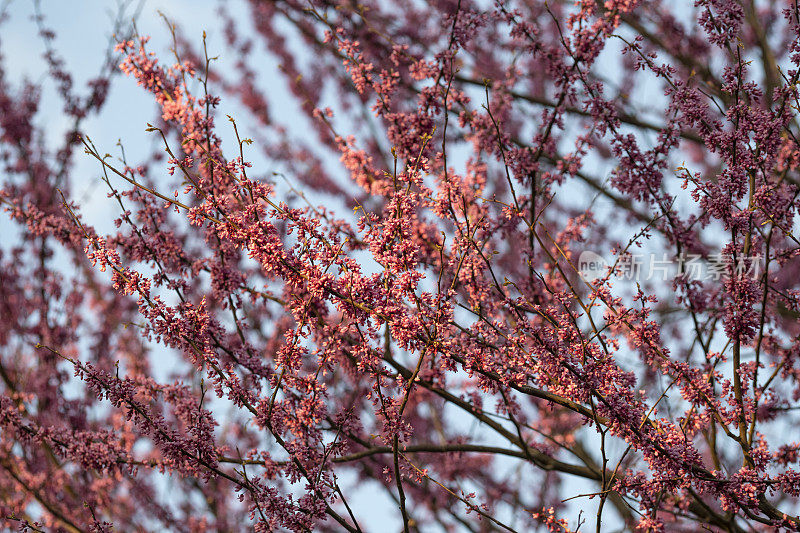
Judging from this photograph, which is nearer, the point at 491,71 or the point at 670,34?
the point at 670,34

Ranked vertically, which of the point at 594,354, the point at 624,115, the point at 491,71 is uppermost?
the point at 491,71

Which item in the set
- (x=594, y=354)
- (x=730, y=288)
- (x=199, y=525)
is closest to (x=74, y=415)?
(x=199, y=525)

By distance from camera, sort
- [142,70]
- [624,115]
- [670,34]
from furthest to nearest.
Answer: [670,34], [624,115], [142,70]

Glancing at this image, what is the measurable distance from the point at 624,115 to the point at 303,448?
15.0 feet

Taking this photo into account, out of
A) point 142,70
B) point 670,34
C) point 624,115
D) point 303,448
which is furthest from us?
point 670,34

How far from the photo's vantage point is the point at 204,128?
3.93 m

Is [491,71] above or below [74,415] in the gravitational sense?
above

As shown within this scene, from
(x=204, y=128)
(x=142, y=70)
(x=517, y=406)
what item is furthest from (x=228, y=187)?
(x=517, y=406)

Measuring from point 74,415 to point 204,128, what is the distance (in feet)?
12.1

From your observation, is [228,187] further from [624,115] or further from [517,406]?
[624,115]

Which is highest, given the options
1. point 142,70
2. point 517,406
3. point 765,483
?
point 142,70

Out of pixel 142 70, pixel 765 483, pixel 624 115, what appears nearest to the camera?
pixel 765 483

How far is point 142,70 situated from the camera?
420 centimetres

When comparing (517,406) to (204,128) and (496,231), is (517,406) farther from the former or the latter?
(204,128)
